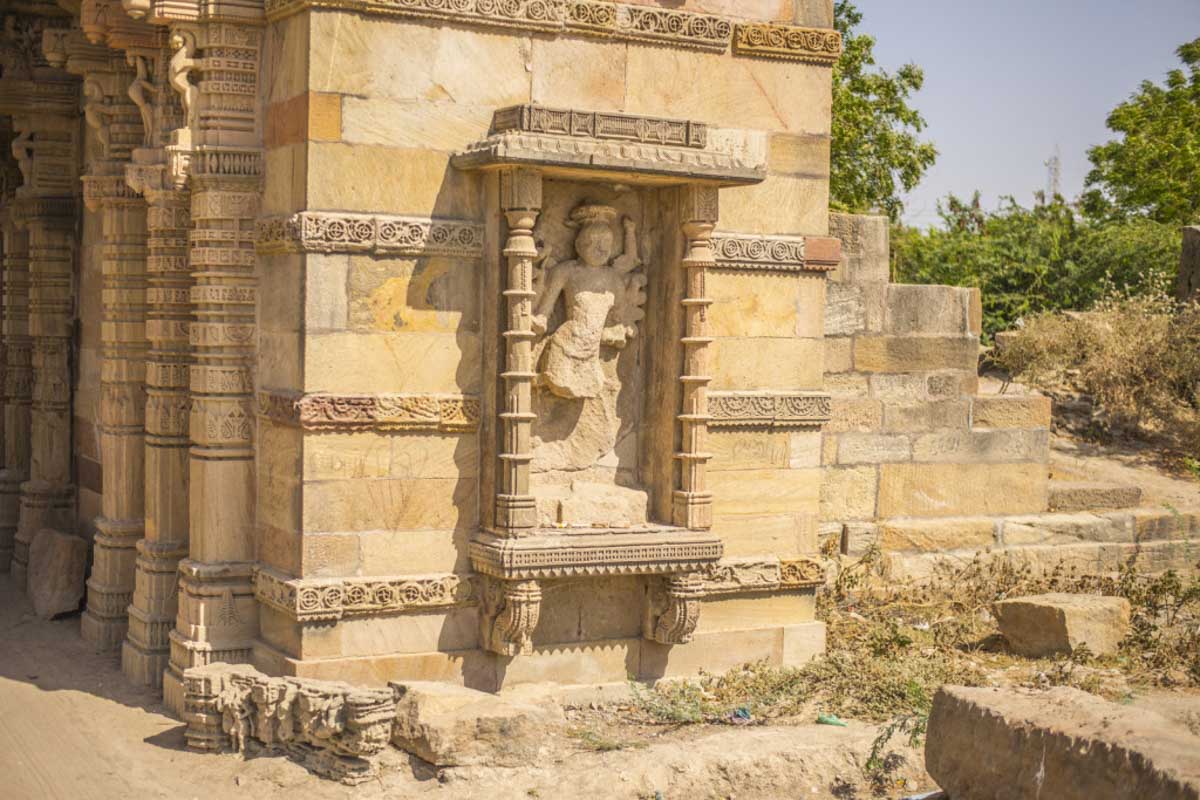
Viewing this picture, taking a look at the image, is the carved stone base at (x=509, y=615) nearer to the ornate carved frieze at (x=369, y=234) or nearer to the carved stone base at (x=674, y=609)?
the carved stone base at (x=674, y=609)

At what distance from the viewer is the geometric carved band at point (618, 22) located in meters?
7.67

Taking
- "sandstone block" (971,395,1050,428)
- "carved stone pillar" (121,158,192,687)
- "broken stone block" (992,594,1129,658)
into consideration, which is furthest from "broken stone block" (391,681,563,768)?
"sandstone block" (971,395,1050,428)

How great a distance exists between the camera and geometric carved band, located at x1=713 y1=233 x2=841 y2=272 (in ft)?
27.9

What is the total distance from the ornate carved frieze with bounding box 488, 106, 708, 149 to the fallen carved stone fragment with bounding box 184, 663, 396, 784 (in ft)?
9.57

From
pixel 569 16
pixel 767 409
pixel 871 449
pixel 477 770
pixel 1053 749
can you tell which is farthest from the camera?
pixel 871 449

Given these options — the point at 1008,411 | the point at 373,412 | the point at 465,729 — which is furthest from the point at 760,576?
the point at 1008,411

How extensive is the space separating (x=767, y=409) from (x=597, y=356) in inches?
45.2

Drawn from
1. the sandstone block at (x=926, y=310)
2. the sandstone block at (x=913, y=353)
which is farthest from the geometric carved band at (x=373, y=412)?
the sandstone block at (x=926, y=310)

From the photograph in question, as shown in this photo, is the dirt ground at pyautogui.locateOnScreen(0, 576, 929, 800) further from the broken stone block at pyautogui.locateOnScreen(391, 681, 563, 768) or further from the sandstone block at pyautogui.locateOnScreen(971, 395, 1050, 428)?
the sandstone block at pyautogui.locateOnScreen(971, 395, 1050, 428)

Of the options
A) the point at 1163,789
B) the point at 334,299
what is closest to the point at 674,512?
the point at 334,299

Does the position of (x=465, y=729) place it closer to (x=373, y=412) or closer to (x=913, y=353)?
(x=373, y=412)

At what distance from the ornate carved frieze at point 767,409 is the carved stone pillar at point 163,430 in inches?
122

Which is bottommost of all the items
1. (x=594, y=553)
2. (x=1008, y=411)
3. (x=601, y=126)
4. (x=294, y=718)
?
(x=294, y=718)

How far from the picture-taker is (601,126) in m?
7.86
